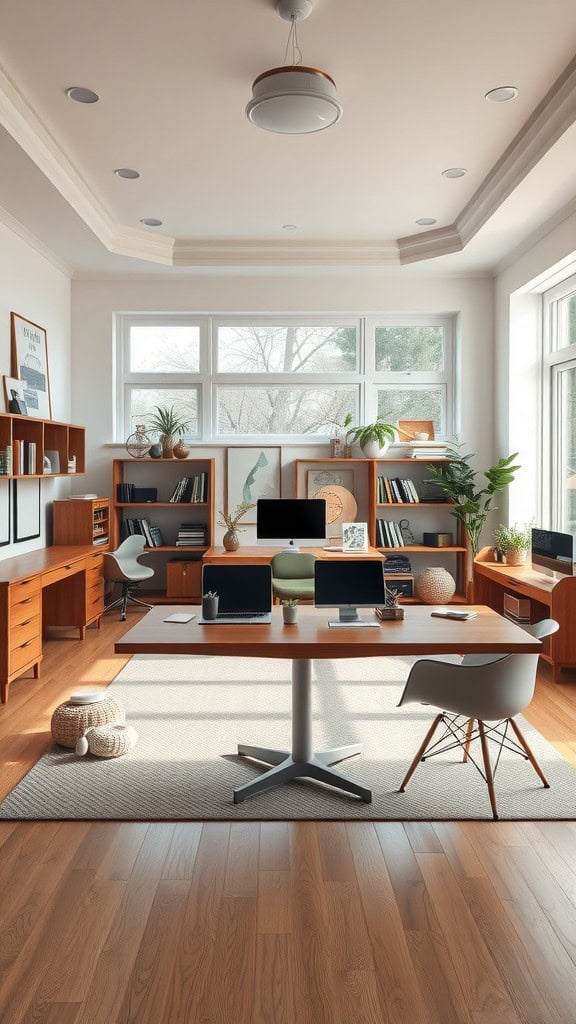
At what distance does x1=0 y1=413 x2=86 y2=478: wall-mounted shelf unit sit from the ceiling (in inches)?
58.3

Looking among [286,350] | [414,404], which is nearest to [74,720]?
[286,350]

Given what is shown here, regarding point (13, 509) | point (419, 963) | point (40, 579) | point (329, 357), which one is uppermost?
point (329, 357)

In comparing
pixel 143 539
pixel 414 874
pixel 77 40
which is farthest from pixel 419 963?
pixel 143 539

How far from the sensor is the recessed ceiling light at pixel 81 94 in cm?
399

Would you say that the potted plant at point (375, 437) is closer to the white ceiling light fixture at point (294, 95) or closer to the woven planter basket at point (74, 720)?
the white ceiling light fixture at point (294, 95)

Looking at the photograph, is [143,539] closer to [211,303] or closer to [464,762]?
[211,303]

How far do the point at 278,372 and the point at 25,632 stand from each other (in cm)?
385

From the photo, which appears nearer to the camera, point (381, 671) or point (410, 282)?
point (381, 671)

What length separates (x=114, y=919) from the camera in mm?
2254

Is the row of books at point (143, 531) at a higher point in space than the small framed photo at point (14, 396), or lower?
lower

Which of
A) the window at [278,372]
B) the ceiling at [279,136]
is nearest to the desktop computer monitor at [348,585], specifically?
the ceiling at [279,136]

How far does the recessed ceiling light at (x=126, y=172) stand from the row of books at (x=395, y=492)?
345 centimetres

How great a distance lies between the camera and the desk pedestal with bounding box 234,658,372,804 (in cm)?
309

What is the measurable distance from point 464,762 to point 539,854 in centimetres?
80
